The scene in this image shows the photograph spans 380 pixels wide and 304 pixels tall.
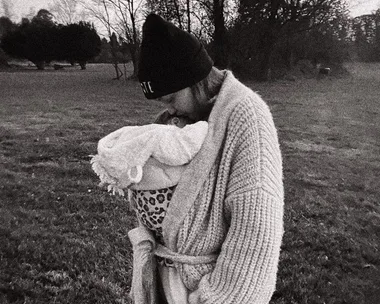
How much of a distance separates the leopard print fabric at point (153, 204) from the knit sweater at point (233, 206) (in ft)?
0.16

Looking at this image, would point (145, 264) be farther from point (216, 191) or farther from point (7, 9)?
point (7, 9)

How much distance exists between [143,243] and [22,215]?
3.80 meters

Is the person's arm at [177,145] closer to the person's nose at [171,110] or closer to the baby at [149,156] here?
the baby at [149,156]

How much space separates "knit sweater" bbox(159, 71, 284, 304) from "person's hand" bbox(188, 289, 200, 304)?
0.06 feet

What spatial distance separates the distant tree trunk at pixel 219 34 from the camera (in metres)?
23.1

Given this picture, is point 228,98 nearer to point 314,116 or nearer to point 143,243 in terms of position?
point 143,243

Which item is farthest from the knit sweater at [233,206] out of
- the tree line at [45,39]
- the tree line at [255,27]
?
the tree line at [45,39]

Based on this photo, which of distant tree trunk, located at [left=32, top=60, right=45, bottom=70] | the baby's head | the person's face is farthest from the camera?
distant tree trunk, located at [left=32, top=60, right=45, bottom=70]

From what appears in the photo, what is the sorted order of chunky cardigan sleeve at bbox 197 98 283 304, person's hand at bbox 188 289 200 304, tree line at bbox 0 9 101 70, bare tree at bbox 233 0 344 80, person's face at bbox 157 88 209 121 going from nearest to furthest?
1. chunky cardigan sleeve at bbox 197 98 283 304
2. person's hand at bbox 188 289 200 304
3. person's face at bbox 157 88 209 121
4. bare tree at bbox 233 0 344 80
5. tree line at bbox 0 9 101 70

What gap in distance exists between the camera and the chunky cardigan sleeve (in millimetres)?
1337

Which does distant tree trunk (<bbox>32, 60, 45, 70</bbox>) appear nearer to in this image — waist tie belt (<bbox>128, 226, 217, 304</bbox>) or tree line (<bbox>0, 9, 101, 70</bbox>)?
tree line (<bbox>0, 9, 101, 70</bbox>)

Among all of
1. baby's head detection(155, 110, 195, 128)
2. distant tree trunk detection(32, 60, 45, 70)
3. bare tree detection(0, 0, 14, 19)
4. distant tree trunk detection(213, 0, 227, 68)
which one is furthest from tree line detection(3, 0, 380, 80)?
→ baby's head detection(155, 110, 195, 128)

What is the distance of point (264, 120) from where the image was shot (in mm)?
1413

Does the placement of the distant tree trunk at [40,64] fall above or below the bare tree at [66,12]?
below
